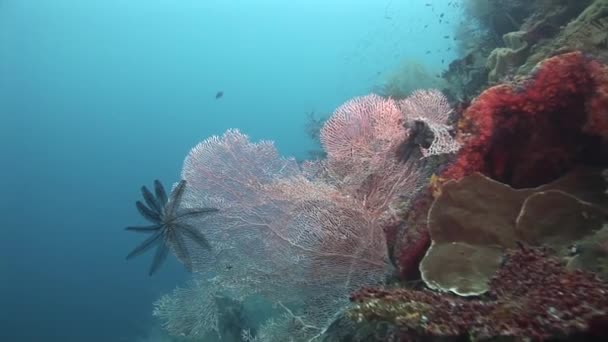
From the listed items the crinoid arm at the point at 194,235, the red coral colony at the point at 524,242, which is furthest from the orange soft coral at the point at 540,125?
the crinoid arm at the point at 194,235

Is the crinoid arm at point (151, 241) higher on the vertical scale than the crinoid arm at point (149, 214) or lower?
lower

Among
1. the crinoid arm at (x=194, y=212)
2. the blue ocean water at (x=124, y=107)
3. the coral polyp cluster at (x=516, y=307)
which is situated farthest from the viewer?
the blue ocean water at (x=124, y=107)

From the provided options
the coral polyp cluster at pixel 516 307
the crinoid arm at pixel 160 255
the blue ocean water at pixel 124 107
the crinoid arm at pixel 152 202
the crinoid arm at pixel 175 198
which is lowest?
the coral polyp cluster at pixel 516 307

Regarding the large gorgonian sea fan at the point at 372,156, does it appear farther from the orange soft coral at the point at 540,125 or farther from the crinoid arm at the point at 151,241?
the crinoid arm at the point at 151,241

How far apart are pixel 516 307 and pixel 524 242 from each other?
99cm

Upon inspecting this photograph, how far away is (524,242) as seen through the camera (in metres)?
2.81

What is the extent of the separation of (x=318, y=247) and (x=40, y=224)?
6266 centimetres

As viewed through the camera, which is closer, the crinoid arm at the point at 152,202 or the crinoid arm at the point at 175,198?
the crinoid arm at the point at 175,198

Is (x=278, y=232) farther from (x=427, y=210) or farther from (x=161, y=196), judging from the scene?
(x=161, y=196)

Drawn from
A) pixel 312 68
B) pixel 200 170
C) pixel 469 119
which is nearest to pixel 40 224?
pixel 200 170

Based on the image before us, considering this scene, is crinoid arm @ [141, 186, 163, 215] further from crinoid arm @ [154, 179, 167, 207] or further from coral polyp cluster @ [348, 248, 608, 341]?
coral polyp cluster @ [348, 248, 608, 341]

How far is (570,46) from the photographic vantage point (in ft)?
14.3

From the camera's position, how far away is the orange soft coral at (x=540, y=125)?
10.3 feet

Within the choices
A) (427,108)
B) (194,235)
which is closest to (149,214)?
(194,235)
